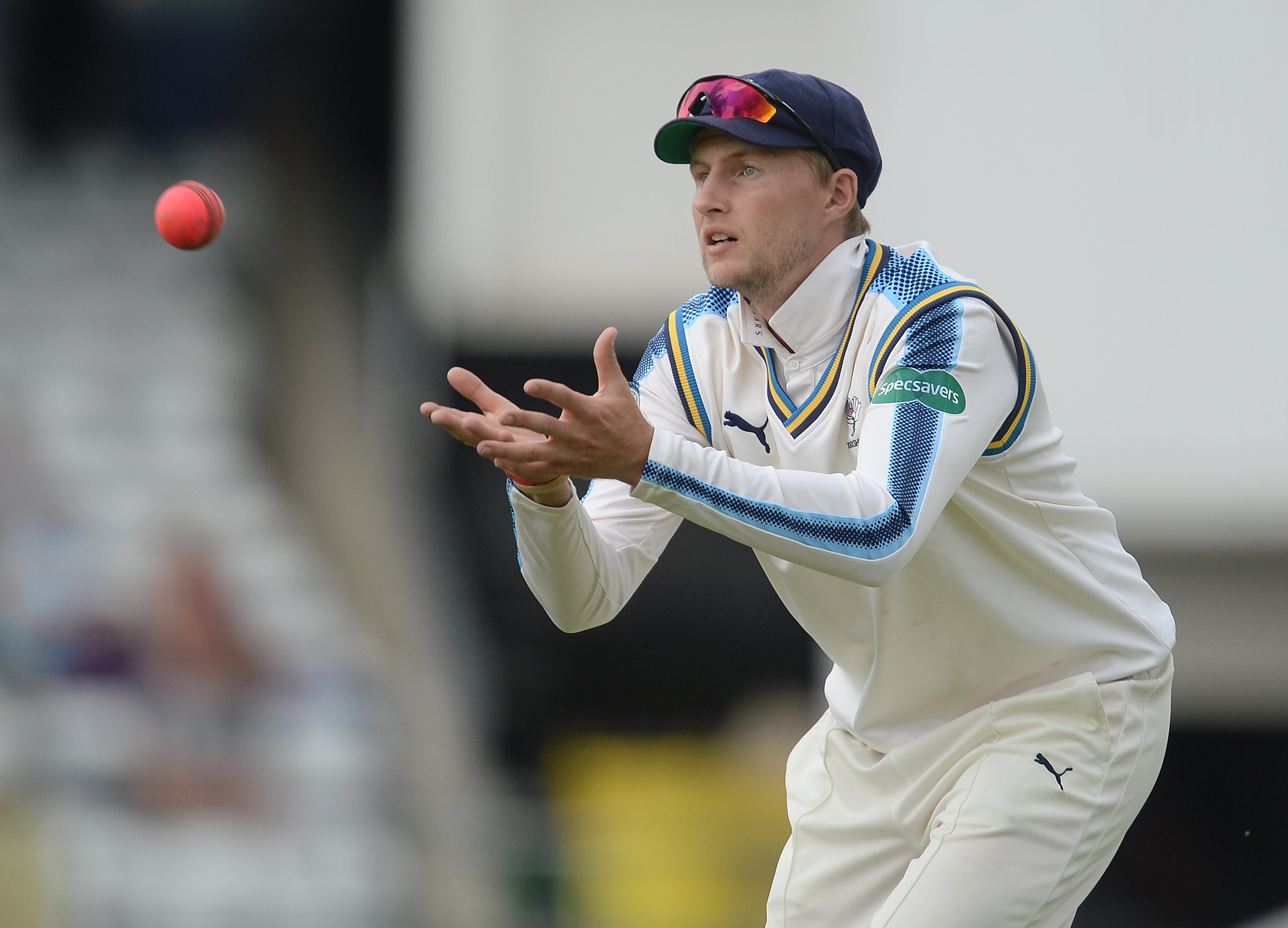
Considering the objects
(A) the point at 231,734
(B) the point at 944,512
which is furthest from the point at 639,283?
(B) the point at 944,512

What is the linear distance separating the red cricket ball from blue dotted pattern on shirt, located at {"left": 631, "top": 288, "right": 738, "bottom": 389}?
3.47 ft


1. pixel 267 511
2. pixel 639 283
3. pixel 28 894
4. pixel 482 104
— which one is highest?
pixel 482 104

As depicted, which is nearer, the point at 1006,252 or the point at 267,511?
the point at 1006,252

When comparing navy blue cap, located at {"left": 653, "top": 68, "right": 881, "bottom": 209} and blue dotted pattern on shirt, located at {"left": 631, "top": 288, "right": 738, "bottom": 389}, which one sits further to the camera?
blue dotted pattern on shirt, located at {"left": 631, "top": 288, "right": 738, "bottom": 389}

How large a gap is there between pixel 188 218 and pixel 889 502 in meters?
1.83

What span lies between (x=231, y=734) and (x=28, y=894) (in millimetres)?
1876

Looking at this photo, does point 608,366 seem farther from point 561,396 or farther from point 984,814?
point 984,814

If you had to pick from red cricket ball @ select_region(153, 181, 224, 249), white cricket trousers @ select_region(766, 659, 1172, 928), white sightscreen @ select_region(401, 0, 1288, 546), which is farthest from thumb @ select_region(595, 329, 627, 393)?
white sightscreen @ select_region(401, 0, 1288, 546)

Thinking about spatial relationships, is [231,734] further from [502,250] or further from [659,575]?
[502,250]

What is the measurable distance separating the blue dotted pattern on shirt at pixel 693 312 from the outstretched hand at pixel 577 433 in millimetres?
626

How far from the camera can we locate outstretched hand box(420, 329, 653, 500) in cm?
244

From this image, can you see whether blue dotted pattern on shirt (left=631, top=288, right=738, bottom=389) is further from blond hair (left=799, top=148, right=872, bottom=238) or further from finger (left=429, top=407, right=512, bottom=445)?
finger (left=429, top=407, right=512, bottom=445)

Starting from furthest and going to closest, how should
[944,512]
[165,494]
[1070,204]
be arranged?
1. [165,494]
2. [1070,204]
3. [944,512]

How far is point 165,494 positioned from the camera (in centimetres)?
1102
